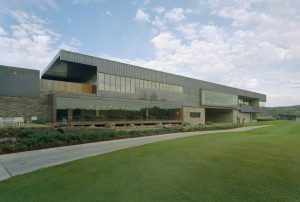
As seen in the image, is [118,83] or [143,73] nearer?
[118,83]

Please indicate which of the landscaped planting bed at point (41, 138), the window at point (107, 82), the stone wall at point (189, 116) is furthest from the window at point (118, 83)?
the stone wall at point (189, 116)

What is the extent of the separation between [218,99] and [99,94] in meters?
34.4

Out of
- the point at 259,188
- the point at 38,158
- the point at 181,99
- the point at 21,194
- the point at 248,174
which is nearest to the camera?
the point at 259,188

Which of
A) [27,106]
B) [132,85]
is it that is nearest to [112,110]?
[132,85]

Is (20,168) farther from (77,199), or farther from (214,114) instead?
(214,114)

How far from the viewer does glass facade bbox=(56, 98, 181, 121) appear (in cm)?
2485

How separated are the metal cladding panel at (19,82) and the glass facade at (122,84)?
783 cm

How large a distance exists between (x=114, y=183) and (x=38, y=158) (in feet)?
23.0

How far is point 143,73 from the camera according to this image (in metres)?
35.2

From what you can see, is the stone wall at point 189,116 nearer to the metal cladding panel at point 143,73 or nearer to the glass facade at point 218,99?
the glass facade at point 218,99

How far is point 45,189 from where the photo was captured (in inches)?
227

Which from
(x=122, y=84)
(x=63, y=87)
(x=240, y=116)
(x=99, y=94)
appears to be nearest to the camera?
(x=63, y=87)

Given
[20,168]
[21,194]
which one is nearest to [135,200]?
[21,194]

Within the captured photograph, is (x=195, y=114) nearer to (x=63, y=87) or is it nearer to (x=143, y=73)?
(x=143, y=73)
